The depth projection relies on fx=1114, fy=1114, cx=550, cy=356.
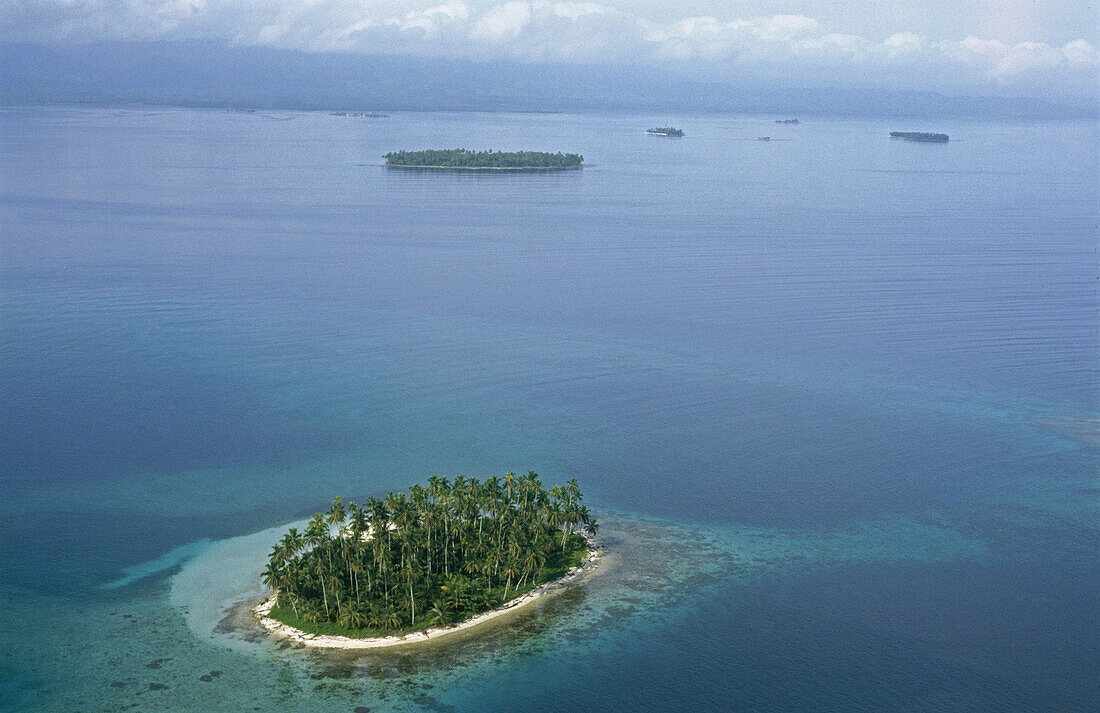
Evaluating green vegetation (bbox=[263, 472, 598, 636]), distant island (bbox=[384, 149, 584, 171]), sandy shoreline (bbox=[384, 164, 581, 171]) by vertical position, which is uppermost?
distant island (bbox=[384, 149, 584, 171])

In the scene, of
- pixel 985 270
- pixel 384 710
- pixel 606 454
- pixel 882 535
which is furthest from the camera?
pixel 985 270

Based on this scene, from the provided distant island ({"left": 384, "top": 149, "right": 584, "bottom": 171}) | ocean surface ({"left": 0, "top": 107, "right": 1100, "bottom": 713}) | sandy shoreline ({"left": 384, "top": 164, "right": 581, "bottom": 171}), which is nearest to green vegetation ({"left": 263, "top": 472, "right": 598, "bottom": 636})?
ocean surface ({"left": 0, "top": 107, "right": 1100, "bottom": 713})

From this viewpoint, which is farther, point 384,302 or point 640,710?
point 384,302

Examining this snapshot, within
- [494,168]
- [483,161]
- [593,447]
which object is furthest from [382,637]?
[483,161]

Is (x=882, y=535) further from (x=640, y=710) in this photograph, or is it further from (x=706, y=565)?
(x=640, y=710)

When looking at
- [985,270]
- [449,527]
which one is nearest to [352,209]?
[985,270]

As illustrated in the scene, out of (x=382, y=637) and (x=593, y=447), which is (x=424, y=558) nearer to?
(x=382, y=637)

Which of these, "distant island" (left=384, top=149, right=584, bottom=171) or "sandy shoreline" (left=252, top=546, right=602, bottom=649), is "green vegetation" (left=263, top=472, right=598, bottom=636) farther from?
"distant island" (left=384, top=149, right=584, bottom=171)
